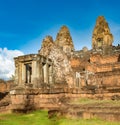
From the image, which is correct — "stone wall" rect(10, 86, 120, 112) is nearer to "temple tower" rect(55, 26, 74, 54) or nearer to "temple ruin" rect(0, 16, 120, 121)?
"temple ruin" rect(0, 16, 120, 121)

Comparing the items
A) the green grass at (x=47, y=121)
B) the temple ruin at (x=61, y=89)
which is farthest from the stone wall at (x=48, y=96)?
the green grass at (x=47, y=121)

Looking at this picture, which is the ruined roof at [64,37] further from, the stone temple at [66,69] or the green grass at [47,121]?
the green grass at [47,121]

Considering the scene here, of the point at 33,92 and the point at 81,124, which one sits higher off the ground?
the point at 33,92

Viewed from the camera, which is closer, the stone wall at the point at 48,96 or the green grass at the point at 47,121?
the green grass at the point at 47,121

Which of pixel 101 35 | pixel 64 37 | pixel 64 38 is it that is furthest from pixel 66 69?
pixel 101 35

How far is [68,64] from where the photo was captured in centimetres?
3669

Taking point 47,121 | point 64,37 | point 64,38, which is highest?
point 64,37

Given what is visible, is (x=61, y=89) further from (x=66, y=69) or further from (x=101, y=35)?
(x=101, y=35)

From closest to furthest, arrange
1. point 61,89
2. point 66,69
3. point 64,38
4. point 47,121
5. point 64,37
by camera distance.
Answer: point 47,121, point 61,89, point 66,69, point 64,38, point 64,37

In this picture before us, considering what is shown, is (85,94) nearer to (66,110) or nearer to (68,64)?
(66,110)

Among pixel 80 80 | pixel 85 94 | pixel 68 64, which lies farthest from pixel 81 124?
pixel 68 64

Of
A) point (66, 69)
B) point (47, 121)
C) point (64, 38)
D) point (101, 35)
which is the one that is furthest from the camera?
point (101, 35)

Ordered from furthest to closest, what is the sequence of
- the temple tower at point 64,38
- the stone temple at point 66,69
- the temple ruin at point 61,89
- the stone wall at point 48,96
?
the temple tower at point 64,38 < the stone temple at point 66,69 < the stone wall at point 48,96 < the temple ruin at point 61,89

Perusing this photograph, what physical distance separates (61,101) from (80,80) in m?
9.48
